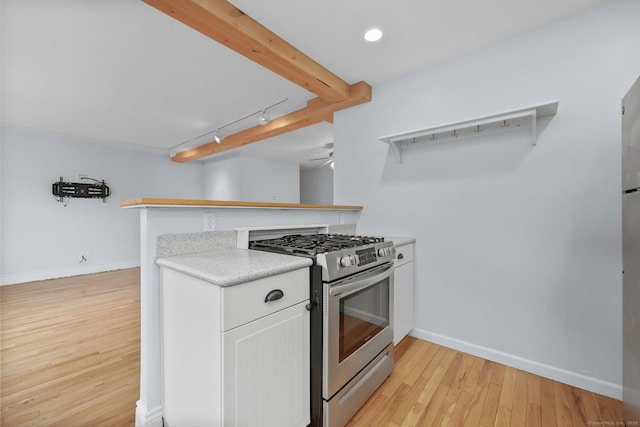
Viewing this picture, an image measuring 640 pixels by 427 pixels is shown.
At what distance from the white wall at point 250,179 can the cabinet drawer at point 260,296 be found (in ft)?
14.8

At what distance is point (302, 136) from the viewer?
4.66 meters

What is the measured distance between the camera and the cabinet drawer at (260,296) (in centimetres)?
99

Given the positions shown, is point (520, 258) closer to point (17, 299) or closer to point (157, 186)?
point (17, 299)

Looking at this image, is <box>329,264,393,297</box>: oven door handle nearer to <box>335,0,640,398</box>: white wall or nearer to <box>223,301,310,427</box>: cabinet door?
<box>223,301,310,427</box>: cabinet door

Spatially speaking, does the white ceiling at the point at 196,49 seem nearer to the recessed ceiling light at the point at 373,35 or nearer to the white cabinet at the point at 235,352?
the recessed ceiling light at the point at 373,35

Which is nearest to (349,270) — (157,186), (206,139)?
(206,139)

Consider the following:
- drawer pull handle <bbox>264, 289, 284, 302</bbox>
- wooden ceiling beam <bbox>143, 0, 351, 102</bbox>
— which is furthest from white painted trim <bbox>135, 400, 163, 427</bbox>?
wooden ceiling beam <bbox>143, 0, 351, 102</bbox>

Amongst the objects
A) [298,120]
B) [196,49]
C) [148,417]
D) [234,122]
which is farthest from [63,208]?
[148,417]

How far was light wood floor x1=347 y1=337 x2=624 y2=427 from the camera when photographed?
1.45m

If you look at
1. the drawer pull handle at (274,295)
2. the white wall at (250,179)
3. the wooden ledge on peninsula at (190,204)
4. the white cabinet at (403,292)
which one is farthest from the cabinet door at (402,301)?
the white wall at (250,179)

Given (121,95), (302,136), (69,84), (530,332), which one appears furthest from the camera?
(302,136)

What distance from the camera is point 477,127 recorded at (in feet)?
6.75

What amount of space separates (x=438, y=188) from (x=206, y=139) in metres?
4.20

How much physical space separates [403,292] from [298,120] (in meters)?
2.39
